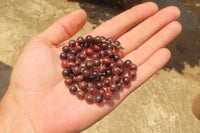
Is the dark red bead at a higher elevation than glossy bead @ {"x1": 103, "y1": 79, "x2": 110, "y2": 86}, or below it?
below

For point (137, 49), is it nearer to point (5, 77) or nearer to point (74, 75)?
point (74, 75)

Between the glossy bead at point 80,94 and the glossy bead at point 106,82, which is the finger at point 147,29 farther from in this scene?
the glossy bead at point 80,94

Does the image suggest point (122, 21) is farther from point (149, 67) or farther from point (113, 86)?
point (113, 86)

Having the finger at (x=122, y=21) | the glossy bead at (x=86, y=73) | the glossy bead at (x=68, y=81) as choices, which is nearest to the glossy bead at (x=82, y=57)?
the glossy bead at (x=86, y=73)

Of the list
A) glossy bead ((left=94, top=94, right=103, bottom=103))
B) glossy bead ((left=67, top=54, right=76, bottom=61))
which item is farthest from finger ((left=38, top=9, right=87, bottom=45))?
glossy bead ((left=94, top=94, right=103, bottom=103))

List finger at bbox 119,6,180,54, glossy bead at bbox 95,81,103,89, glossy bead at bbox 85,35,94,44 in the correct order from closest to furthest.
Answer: glossy bead at bbox 95,81,103,89
glossy bead at bbox 85,35,94,44
finger at bbox 119,6,180,54

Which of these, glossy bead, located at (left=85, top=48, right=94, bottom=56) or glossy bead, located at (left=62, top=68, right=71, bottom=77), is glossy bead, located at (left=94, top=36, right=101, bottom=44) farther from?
glossy bead, located at (left=62, top=68, right=71, bottom=77)
